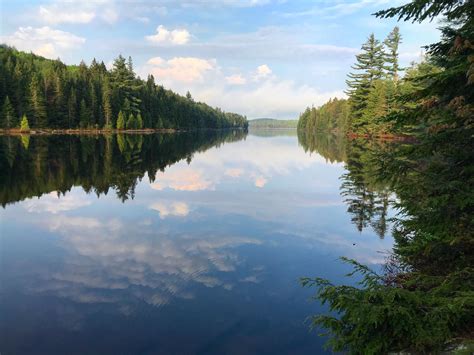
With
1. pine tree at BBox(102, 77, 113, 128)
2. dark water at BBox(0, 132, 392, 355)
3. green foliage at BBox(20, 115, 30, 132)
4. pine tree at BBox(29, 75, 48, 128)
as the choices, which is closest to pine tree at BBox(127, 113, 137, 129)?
pine tree at BBox(102, 77, 113, 128)

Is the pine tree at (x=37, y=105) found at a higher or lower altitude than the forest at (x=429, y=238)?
higher

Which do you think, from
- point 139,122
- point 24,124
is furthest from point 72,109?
point 139,122

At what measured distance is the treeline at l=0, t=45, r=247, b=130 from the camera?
83875 millimetres

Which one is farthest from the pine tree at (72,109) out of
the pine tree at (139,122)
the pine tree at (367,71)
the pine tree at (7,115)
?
the pine tree at (367,71)

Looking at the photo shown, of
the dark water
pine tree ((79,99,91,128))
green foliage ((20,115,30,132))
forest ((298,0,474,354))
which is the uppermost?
pine tree ((79,99,91,128))

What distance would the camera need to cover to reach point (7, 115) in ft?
258

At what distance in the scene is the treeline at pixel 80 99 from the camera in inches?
3302

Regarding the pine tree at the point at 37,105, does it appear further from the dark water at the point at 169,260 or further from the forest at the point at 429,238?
the forest at the point at 429,238

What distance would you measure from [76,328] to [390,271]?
24.8 feet

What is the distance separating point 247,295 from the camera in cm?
900

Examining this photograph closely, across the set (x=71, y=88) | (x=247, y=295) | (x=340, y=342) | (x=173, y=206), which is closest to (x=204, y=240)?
(x=247, y=295)

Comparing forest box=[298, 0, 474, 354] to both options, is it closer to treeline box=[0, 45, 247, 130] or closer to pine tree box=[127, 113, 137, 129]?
treeline box=[0, 45, 247, 130]

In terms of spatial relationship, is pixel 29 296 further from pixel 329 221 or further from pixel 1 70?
pixel 1 70

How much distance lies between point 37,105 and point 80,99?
11.4 m
